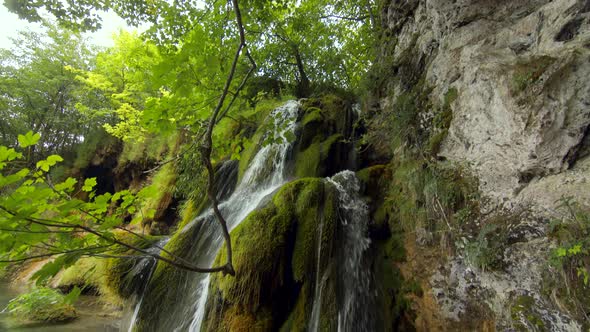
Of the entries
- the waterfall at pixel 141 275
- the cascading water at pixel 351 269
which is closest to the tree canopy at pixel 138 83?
the waterfall at pixel 141 275

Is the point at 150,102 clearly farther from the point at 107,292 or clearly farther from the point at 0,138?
the point at 0,138

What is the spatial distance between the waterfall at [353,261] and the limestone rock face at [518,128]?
35.0 inches

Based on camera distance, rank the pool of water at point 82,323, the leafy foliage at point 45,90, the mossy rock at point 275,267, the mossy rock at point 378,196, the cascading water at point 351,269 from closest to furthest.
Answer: the mossy rock at point 275,267 → the cascading water at point 351,269 → the mossy rock at point 378,196 → the pool of water at point 82,323 → the leafy foliage at point 45,90

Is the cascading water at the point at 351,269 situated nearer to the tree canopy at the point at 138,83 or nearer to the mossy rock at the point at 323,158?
the mossy rock at the point at 323,158

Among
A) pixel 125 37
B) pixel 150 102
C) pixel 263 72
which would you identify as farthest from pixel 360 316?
pixel 125 37

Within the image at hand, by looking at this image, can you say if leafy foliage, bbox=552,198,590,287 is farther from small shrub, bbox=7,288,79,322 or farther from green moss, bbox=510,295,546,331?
small shrub, bbox=7,288,79,322

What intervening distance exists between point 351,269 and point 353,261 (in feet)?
0.40

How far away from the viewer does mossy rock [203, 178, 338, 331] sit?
320 centimetres

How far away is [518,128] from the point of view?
2.84 m

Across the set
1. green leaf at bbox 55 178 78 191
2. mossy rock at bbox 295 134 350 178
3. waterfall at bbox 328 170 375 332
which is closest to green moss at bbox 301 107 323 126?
mossy rock at bbox 295 134 350 178

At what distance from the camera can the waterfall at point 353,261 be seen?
11.0 feet

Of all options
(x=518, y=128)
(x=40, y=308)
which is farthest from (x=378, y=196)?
(x=40, y=308)

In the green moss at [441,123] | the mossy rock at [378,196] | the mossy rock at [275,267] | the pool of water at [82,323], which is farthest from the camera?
the pool of water at [82,323]

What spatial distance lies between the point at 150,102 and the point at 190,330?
297 cm
